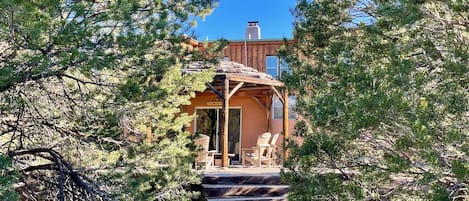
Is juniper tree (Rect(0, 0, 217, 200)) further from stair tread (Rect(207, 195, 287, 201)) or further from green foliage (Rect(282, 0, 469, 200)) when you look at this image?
stair tread (Rect(207, 195, 287, 201))

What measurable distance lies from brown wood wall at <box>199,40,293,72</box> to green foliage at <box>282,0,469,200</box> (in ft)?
30.3

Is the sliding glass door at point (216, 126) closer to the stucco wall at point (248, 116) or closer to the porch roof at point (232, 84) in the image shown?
the stucco wall at point (248, 116)

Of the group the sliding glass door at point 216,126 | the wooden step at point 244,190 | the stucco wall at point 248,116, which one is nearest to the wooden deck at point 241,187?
the wooden step at point 244,190

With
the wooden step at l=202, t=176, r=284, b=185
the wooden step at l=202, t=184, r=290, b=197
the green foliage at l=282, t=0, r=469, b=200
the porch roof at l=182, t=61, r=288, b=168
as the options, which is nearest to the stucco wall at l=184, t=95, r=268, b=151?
the porch roof at l=182, t=61, r=288, b=168

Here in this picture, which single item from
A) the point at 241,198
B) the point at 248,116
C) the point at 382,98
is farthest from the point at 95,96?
the point at 248,116

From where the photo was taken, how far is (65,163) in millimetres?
4699

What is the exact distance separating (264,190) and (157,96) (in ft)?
13.1

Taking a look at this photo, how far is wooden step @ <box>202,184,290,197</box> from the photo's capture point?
7.46 meters

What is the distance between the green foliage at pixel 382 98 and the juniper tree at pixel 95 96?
1609mm

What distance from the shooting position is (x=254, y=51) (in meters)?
15.8

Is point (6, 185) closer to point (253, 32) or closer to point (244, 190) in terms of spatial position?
point (244, 190)

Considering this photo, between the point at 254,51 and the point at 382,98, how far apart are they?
1275 centimetres

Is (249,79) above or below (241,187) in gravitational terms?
above

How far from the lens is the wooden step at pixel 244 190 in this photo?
24.5 feet
